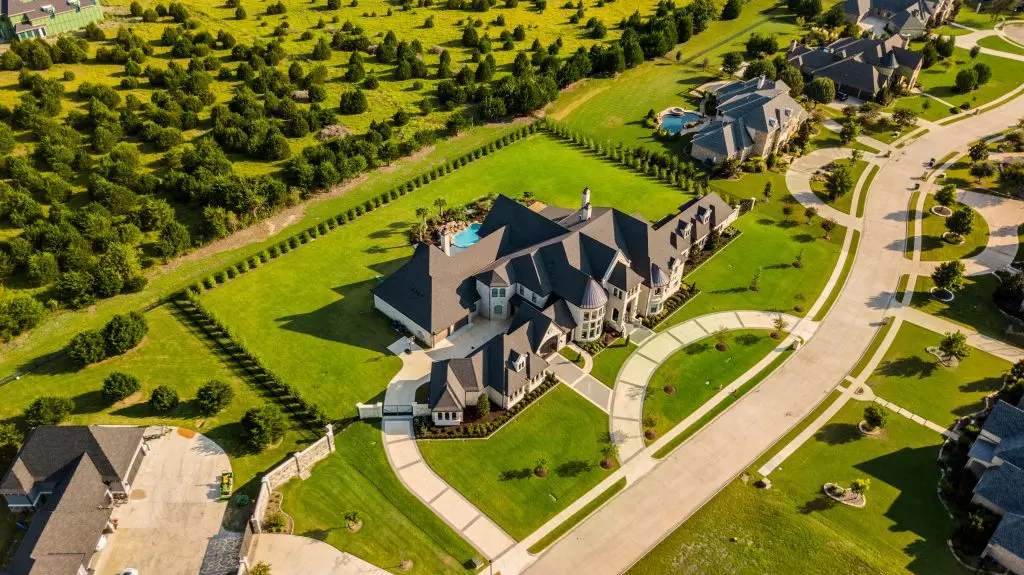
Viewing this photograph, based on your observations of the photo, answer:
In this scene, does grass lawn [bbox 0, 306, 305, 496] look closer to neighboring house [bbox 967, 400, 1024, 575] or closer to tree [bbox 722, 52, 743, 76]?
neighboring house [bbox 967, 400, 1024, 575]

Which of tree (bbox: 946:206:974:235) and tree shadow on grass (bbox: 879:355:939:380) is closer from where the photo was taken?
tree shadow on grass (bbox: 879:355:939:380)

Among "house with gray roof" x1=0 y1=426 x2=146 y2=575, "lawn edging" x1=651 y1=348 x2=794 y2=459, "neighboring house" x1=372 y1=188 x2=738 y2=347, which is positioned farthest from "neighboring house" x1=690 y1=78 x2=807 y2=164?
"house with gray roof" x1=0 y1=426 x2=146 y2=575

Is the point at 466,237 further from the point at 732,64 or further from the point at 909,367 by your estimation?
the point at 732,64

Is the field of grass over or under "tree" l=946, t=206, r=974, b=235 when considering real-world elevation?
over

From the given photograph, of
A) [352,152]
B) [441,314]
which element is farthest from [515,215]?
[352,152]

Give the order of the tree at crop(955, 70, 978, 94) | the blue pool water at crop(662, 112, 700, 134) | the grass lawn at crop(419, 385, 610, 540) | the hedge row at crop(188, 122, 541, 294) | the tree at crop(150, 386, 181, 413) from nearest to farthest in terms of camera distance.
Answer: the grass lawn at crop(419, 385, 610, 540) < the tree at crop(150, 386, 181, 413) < the hedge row at crop(188, 122, 541, 294) < the blue pool water at crop(662, 112, 700, 134) < the tree at crop(955, 70, 978, 94)

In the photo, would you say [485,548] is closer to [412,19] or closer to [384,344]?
[384,344]
